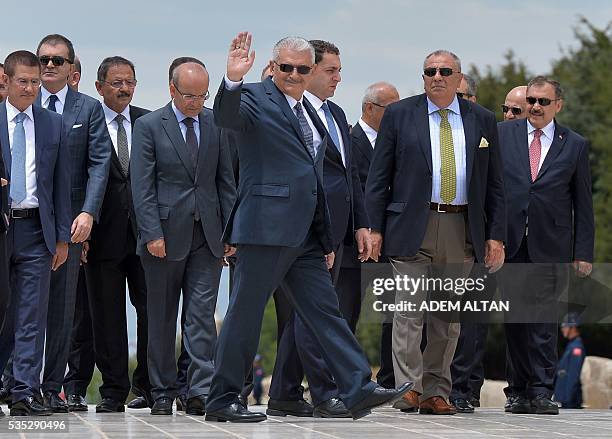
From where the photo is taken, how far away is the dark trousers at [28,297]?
10227 mm

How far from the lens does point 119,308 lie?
1198 centimetres

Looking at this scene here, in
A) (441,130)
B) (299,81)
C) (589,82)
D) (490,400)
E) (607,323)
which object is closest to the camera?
(299,81)

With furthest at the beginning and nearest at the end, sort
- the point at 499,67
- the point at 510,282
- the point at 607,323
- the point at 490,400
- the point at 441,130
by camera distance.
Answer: the point at 499,67 → the point at 607,323 → the point at 490,400 → the point at 510,282 → the point at 441,130

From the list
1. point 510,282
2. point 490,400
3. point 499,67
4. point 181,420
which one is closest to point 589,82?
point 499,67

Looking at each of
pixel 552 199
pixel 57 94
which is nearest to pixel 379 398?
pixel 552 199

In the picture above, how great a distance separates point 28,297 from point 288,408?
2060 millimetres

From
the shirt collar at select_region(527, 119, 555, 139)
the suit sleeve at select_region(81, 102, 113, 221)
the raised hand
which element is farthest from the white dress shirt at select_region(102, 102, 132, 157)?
the shirt collar at select_region(527, 119, 555, 139)

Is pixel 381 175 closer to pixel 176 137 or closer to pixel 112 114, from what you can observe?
pixel 176 137

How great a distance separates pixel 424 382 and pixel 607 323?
31.1m

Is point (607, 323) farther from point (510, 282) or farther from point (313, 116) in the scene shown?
point (313, 116)

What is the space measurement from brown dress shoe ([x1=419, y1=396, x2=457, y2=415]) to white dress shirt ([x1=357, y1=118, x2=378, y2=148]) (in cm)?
264

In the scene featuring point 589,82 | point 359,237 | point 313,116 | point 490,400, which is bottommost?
point 490,400

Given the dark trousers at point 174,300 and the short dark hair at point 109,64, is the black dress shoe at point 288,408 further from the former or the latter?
the short dark hair at point 109,64

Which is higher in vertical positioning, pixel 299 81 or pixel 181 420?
pixel 299 81
